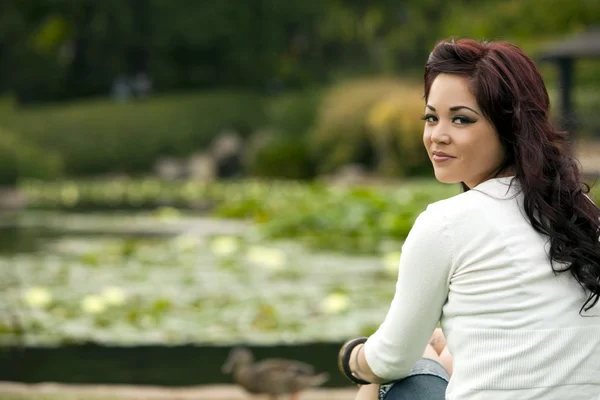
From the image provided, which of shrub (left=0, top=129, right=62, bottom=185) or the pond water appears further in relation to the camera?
shrub (left=0, top=129, right=62, bottom=185)

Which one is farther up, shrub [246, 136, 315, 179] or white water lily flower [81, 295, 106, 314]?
white water lily flower [81, 295, 106, 314]

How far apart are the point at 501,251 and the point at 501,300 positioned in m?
0.07

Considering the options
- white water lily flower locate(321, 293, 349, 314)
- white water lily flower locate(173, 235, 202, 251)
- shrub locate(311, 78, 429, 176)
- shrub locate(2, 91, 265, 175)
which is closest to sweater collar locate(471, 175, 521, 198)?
white water lily flower locate(321, 293, 349, 314)

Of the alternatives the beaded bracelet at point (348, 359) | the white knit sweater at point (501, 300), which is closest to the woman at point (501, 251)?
the white knit sweater at point (501, 300)

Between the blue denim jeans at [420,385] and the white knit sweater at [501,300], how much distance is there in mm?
138

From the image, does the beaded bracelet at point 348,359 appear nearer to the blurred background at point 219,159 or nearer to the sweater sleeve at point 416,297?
the sweater sleeve at point 416,297

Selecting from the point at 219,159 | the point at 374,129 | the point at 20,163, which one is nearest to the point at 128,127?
the point at 219,159

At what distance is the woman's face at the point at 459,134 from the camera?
4.97ft

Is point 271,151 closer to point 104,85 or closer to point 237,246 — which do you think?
point 104,85

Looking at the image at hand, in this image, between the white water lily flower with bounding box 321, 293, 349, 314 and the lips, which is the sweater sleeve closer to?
the lips

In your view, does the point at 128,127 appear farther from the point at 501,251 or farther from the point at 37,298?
the point at 501,251

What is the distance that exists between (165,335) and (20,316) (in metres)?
0.79

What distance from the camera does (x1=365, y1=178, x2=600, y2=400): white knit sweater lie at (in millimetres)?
1438

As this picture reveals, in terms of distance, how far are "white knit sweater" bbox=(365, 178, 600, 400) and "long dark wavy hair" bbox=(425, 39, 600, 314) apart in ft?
0.08
